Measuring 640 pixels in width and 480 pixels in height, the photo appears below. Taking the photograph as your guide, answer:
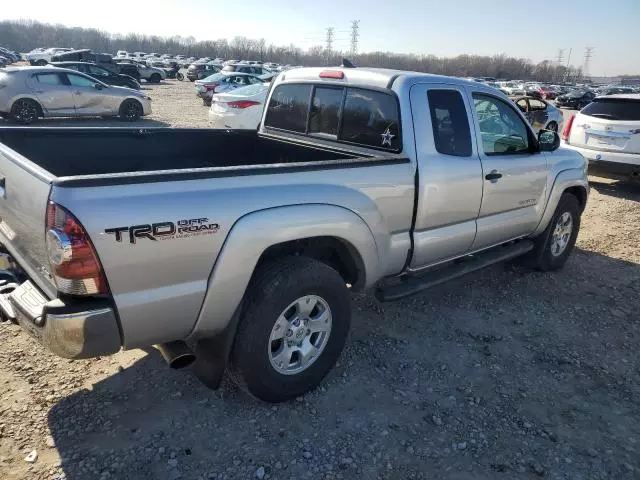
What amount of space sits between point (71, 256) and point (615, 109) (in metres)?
10.1

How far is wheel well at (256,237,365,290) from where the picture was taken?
3.15 m

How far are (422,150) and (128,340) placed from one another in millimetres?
2347

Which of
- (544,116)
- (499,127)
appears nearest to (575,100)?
(544,116)

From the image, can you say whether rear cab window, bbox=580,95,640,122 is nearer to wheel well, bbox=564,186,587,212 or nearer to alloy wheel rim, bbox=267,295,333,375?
wheel well, bbox=564,186,587,212

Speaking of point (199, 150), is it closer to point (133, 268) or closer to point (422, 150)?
point (422, 150)

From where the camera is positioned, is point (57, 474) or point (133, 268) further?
point (57, 474)

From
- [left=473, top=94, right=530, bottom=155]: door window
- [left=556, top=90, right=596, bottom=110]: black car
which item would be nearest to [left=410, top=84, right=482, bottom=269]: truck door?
[left=473, top=94, right=530, bottom=155]: door window

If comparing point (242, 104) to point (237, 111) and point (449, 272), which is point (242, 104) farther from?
point (449, 272)

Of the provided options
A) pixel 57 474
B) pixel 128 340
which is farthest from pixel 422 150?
pixel 57 474

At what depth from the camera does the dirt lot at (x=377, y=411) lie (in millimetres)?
2777

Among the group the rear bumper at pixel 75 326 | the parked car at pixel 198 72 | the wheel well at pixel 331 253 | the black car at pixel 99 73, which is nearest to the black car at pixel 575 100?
the parked car at pixel 198 72

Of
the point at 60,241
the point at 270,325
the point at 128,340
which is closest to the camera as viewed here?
the point at 60,241

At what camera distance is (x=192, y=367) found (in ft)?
10.1

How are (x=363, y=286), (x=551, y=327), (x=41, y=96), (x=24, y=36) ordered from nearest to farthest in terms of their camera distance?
(x=363, y=286) → (x=551, y=327) → (x=41, y=96) → (x=24, y=36)
